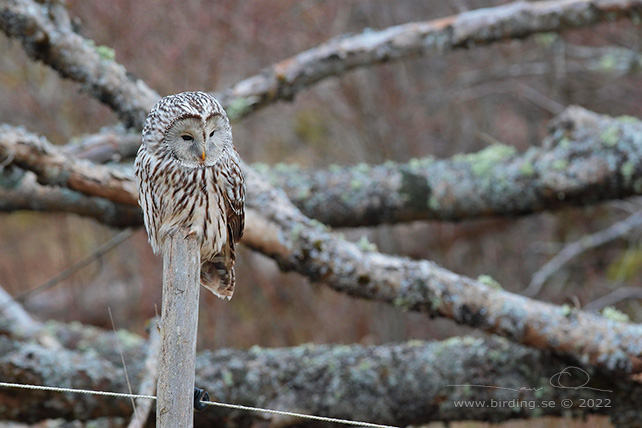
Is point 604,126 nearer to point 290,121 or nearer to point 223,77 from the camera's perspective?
point 223,77

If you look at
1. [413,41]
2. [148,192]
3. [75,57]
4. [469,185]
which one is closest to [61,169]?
[75,57]

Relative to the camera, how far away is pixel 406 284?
358 centimetres

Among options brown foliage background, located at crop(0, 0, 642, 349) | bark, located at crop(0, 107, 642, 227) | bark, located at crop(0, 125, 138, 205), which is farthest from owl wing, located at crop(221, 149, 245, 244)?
brown foliage background, located at crop(0, 0, 642, 349)

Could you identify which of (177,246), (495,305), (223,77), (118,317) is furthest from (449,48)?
(118,317)

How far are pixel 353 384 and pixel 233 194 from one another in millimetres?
1719

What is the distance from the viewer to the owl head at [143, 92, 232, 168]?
7.18 ft

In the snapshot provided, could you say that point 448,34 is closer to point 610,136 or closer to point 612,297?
point 610,136

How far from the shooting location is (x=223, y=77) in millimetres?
6691

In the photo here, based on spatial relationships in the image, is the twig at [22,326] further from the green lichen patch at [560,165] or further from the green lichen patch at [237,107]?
the green lichen patch at [560,165]

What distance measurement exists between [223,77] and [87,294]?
10.3 feet

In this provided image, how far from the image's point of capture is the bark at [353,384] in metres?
3.78

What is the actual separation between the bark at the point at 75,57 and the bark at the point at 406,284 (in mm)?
528

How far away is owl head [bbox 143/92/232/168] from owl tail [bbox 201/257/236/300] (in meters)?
0.62

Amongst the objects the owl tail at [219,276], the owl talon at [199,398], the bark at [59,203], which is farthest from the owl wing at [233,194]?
the bark at [59,203]
